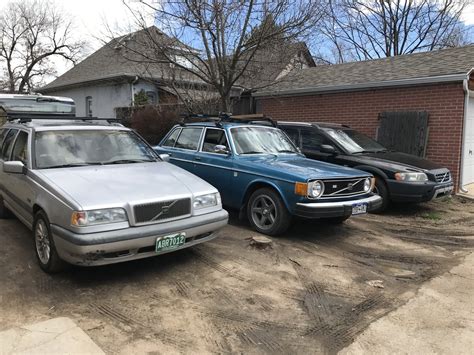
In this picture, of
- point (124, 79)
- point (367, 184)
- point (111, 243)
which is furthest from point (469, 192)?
point (124, 79)

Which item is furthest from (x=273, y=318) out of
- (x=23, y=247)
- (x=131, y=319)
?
(x=23, y=247)

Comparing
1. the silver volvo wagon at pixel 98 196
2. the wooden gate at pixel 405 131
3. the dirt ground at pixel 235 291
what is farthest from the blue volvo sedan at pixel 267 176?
the wooden gate at pixel 405 131

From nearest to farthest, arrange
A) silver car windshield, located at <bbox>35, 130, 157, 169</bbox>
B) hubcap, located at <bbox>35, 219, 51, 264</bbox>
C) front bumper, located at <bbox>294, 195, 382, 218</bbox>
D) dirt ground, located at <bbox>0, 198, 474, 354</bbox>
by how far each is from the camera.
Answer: dirt ground, located at <bbox>0, 198, 474, 354</bbox>
hubcap, located at <bbox>35, 219, 51, 264</bbox>
silver car windshield, located at <bbox>35, 130, 157, 169</bbox>
front bumper, located at <bbox>294, 195, 382, 218</bbox>

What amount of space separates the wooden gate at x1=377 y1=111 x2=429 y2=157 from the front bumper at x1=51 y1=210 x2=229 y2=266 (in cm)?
764

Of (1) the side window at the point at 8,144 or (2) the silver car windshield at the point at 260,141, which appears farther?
(2) the silver car windshield at the point at 260,141

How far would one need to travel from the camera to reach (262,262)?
198 inches

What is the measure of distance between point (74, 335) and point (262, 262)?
2.37 meters

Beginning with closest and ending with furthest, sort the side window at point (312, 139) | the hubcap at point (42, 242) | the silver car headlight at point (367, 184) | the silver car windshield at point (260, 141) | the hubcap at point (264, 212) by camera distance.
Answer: the hubcap at point (42, 242) < the hubcap at point (264, 212) < the silver car headlight at point (367, 184) < the silver car windshield at point (260, 141) < the side window at point (312, 139)

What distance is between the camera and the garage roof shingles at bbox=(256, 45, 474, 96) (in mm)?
10234

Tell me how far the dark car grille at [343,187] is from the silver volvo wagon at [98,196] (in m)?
1.69

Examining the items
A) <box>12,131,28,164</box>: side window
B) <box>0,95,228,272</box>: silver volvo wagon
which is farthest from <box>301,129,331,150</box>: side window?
<box>12,131,28,164</box>: side window

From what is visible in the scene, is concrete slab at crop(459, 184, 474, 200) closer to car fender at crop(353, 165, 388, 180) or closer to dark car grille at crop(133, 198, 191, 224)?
car fender at crop(353, 165, 388, 180)

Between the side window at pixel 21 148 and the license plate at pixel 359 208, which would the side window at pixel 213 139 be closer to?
the license plate at pixel 359 208

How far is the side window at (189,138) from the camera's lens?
7.41 metres
